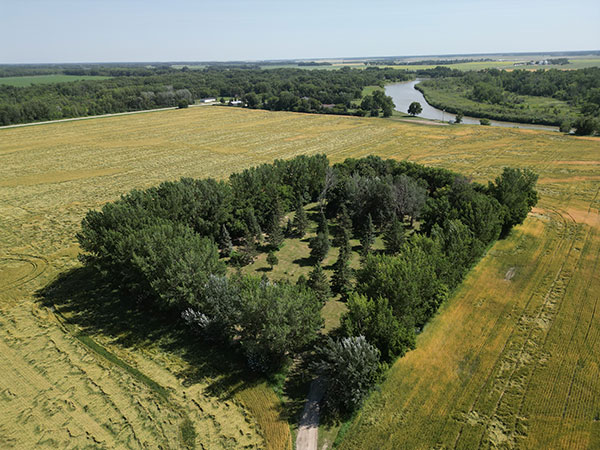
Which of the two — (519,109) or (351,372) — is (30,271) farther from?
(519,109)

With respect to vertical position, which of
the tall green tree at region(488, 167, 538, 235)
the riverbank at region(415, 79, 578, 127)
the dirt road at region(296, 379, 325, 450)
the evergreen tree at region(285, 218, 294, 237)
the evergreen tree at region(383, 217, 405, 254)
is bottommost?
the dirt road at region(296, 379, 325, 450)

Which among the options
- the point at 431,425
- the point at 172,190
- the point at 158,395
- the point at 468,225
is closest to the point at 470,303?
the point at 468,225

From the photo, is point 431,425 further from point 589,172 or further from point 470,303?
point 589,172

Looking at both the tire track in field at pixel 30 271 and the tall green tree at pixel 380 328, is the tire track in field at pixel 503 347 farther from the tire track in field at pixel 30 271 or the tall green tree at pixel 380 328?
the tire track in field at pixel 30 271

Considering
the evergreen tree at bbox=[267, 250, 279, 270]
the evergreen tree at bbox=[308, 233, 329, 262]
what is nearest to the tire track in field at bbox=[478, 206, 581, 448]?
the evergreen tree at bbox=[308, 233, 329, 262]

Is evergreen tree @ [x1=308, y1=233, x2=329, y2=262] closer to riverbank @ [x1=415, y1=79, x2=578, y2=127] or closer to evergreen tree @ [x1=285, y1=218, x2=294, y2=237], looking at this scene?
evergreen tree @ [x1=285, y1=218, x2=294, y2=237]

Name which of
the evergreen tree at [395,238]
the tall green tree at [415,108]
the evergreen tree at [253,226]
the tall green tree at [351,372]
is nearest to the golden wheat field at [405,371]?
the tall green tree at [351,372]

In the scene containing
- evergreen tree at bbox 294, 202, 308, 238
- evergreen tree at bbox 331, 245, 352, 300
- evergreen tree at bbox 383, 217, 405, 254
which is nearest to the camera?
evergreen tree at bbox 331, 245, 352, 300
